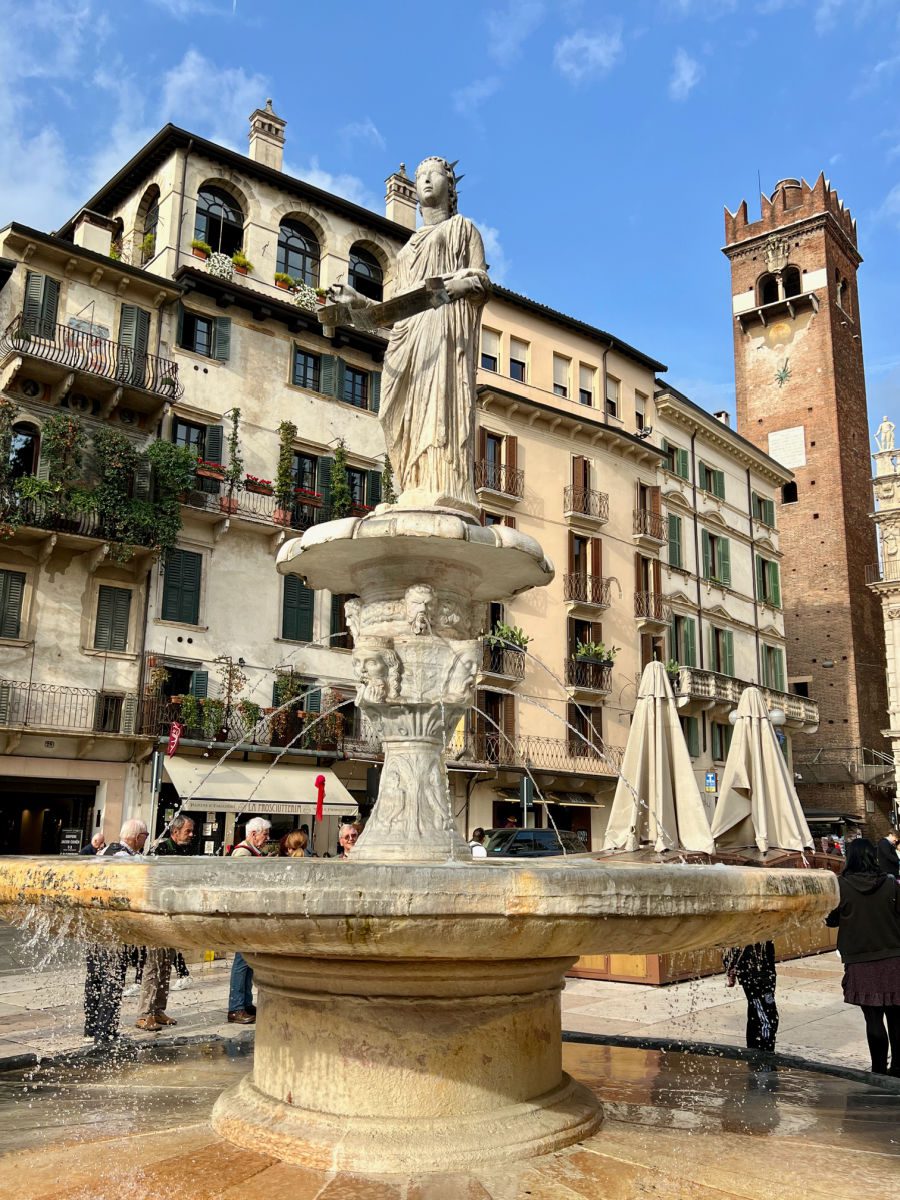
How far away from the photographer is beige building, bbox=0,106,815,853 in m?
23.8

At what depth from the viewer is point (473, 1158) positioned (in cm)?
393

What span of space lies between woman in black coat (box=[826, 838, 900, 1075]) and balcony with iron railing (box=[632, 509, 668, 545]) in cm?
3049

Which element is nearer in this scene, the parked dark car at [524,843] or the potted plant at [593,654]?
the parked dark car at [524,843]

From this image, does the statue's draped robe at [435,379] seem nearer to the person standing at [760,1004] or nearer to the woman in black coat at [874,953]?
the woman in black coat at [874,953]

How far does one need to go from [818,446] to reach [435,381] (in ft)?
153

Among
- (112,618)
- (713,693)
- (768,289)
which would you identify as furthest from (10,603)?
(768,289)

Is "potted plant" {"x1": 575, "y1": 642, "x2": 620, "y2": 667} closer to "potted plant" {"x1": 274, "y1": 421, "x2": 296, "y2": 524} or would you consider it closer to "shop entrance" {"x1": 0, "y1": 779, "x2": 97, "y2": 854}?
"potted plant" {"x1": 274, "y1": 421, "x2": 296, "y2": 524}

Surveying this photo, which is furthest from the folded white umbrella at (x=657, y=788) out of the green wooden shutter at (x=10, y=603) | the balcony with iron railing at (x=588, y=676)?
the balcony with iron railing at (x=588, y=676)

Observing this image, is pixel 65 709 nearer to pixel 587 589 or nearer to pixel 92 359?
pixel 92 359

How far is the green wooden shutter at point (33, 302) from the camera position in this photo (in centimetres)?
2400

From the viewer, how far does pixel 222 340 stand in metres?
27.6

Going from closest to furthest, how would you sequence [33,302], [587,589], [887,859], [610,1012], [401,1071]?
[401,1071] → [887,859] → [610,1012] → [33,302] → [587,589]

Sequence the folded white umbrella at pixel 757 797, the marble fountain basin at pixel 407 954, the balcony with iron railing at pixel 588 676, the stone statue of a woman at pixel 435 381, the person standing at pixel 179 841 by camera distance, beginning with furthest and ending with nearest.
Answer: the balcony with iron railing at pixel 588 676, the folded white umbrella at pixel 757 797, the person standing at pixel 179 841, the stone statue of a woman at pixel 435 381, the marble fountain basin at pixel 407 954

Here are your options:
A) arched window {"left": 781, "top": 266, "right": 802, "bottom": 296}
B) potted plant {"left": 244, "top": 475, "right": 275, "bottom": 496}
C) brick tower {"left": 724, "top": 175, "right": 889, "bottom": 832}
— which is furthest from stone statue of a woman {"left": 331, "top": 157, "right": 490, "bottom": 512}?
arched window {"left": 781, "top": 266, "right": 802, "bottom": 296}
